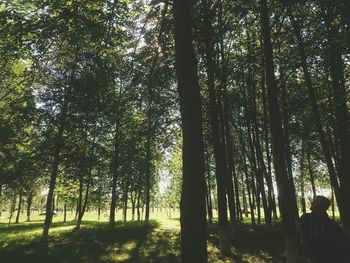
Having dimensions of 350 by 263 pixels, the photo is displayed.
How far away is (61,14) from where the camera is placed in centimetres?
772

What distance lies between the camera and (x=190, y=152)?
19.5 feet

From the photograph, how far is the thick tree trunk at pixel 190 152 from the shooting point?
221 inches

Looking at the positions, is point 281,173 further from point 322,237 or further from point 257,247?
point 257,247

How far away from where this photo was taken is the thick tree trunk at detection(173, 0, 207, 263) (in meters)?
5.62

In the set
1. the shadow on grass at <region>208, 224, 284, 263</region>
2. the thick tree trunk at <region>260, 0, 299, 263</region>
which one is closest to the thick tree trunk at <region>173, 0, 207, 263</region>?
the thick tree trunk at <region>260, 0, 299, 263</region>

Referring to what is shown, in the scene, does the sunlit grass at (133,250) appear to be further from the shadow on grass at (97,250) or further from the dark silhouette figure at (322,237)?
the dark silhouette figure at (322,237)

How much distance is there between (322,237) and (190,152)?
8.49 ft

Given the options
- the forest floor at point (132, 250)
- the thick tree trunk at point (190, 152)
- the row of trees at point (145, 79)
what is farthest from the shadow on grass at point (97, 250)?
the thick tree trunk at point (190, 152)

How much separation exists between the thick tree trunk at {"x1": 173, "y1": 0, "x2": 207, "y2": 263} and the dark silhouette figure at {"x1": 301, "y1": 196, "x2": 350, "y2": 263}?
174 centimetres

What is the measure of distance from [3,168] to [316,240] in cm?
2689

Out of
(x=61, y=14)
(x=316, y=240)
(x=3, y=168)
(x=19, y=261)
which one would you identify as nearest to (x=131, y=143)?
(x=61, y=14)

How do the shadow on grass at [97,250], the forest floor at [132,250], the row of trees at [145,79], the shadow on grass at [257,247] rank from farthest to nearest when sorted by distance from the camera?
the shadow on grass at [97,250], the forest floor at [132,250], the shadow on grass at [257,247], the row of trees at [145,79]

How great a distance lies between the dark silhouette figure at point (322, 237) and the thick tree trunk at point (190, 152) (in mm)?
1740

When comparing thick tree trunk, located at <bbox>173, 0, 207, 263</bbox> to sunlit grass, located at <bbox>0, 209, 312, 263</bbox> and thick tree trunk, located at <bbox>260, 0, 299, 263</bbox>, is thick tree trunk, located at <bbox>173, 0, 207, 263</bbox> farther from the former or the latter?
sunlit grass, located at <bbox>0, 209, 312, 263</bbox>
